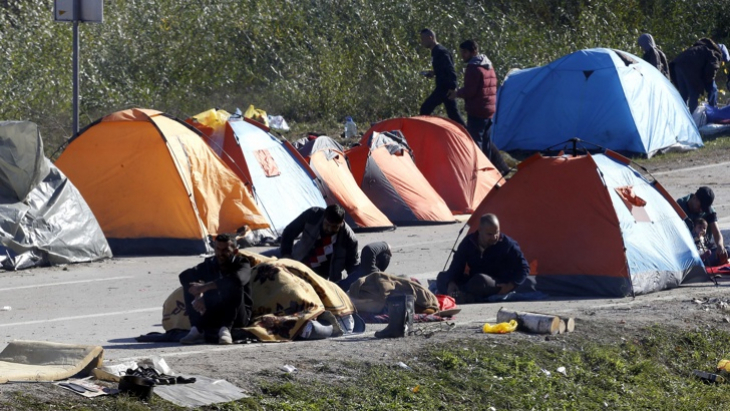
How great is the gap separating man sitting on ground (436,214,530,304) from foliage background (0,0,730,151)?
1329 centimetres

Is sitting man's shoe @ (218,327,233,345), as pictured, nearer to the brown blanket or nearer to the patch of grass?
the patch of grass

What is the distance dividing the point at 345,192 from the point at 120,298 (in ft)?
15.9

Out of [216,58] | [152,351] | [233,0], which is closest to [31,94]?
[216,58]

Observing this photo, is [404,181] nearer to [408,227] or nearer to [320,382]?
[408,227]

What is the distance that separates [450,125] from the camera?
1788cm

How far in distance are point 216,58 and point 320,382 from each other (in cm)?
2084

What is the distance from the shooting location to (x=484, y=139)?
19.2m

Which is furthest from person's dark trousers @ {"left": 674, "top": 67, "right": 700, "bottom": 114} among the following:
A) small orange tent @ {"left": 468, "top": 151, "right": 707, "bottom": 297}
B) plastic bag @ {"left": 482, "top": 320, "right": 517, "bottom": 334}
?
plastic bag @ {"left": 482, "top": 320, "right": 517, "bottom": 334}

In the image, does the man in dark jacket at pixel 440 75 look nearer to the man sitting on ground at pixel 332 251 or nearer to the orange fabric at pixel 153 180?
the orange fabric at pixel 153 180

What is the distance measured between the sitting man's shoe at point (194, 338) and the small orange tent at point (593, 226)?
4.17 meters

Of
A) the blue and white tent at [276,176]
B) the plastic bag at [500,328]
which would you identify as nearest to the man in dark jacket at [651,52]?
the blue and white tent at [276,176]

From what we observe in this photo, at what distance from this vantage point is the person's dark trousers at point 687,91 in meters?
25.0

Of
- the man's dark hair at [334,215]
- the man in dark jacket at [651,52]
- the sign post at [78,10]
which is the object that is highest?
the sign post at [78,10]

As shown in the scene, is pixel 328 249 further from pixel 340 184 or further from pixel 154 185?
pixel 340 184
